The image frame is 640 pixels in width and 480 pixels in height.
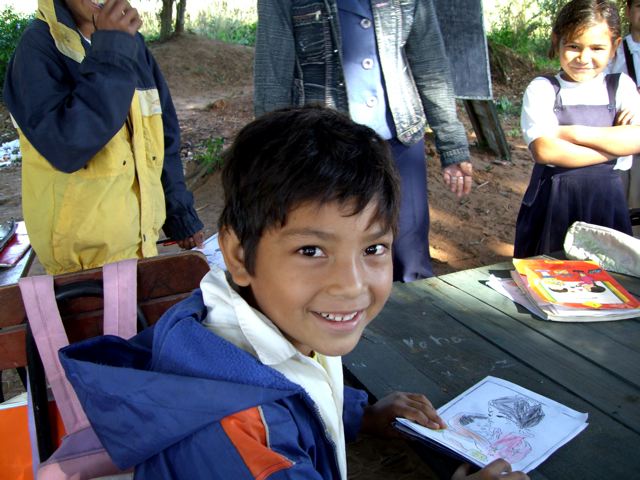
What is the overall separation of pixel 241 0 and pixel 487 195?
13393mm

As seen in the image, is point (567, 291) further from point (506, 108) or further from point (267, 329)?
point (506, 108)

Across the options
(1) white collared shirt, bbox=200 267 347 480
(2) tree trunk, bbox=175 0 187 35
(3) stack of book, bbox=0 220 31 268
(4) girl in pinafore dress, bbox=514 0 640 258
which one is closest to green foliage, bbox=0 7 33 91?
(2) tree trunk, bbox=175 0 187 35

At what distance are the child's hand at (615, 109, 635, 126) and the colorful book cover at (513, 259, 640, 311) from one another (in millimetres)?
863

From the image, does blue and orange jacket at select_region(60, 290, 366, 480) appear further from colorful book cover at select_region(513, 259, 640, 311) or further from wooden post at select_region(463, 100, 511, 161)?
wooden post at select_region(463, 100, 511, 161)

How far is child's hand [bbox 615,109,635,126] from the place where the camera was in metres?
2.54

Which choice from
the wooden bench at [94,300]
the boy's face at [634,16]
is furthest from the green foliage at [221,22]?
the wooden bench at [94,300]

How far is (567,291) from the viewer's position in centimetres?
186

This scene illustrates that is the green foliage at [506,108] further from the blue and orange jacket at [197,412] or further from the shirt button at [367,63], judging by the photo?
the blue and orange jacket at [197,412]

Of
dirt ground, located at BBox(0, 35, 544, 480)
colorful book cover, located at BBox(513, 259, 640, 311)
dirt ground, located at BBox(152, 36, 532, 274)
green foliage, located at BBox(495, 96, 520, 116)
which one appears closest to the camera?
colorful book cover, located at BBox(513, 259, 640, 311)

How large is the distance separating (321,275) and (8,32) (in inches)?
501

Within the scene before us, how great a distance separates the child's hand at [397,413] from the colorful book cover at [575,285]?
698 mm

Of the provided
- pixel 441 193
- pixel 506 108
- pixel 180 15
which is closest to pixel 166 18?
pixel 180 15

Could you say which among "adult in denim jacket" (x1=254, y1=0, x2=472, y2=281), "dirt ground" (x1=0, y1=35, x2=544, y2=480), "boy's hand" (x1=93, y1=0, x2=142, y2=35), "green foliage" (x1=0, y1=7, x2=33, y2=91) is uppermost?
"green foliage" (x1=0, y1=7, x2=33, y2=91)

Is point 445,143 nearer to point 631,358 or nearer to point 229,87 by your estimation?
point 631,358
